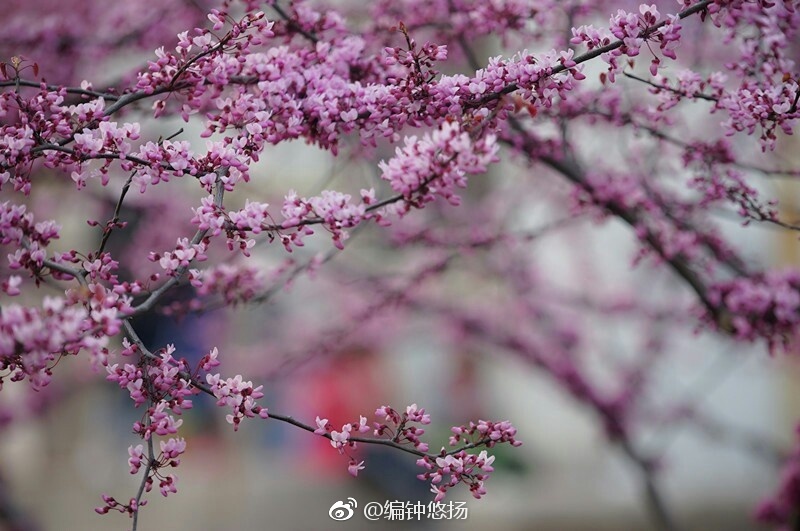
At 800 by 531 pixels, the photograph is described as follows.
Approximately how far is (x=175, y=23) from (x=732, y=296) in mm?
2741

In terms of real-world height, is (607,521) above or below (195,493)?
below

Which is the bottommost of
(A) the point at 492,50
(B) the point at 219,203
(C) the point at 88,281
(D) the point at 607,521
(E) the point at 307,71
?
(C) the point at 88,281

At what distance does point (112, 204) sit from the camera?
4848 mm

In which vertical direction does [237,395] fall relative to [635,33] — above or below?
below

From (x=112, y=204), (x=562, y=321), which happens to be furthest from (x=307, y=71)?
(x=562, y=321)

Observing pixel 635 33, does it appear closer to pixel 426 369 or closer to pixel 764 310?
pixel 764 310

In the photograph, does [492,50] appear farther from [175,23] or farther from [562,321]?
[175,23]

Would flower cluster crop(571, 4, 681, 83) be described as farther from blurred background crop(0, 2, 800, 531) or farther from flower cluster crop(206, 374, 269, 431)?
blurred background crop(0, 2, 800, 531)

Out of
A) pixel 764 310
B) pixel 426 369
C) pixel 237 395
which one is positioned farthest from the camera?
pixel 426 369

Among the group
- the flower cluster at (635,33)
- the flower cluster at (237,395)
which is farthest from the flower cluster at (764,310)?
the flower cluster at (237,395)

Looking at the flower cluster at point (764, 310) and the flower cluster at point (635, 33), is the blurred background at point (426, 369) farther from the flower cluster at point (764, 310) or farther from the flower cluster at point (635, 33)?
the flower cluster at point (635, 33)

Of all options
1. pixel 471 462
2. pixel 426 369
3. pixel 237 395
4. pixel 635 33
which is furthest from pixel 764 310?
pixel 426 369

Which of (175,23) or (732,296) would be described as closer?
(732,296)

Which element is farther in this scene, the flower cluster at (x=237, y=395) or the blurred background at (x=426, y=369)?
the blurred background at (x=426, y=369)
